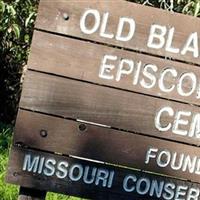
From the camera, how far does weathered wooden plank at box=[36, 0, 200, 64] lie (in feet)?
8.79

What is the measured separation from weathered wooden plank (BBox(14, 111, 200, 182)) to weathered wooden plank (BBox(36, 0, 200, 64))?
0.39 m

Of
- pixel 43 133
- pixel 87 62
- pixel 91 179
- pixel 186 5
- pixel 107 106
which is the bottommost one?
pixel 91 179

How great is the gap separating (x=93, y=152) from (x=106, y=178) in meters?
0.13

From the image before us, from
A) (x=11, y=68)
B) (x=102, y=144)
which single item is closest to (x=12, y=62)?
(x=11, y=68)

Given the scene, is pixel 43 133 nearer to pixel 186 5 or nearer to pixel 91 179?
pixel 91 179

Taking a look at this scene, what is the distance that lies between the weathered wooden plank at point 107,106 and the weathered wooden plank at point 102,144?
0.04 metres

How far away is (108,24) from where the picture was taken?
2680 mm

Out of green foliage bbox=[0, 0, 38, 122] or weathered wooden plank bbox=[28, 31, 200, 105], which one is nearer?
weathered wooden plank bbox=[28, 31, 200, 105]

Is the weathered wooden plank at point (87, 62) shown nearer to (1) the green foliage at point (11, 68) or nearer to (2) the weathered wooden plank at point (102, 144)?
(2) the weathered wooden plank at point (102, 144)

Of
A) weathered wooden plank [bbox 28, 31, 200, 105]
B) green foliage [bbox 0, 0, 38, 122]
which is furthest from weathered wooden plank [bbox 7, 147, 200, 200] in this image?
green foliage [bbox 0, 0, 38, 122]

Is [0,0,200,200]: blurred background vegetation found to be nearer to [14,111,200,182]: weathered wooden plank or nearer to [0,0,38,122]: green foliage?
[0,0,38,122]: green foliage

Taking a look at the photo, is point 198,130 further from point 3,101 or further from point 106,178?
point 3,101

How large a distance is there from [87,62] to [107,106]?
21 cm

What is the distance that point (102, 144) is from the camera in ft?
9.05
